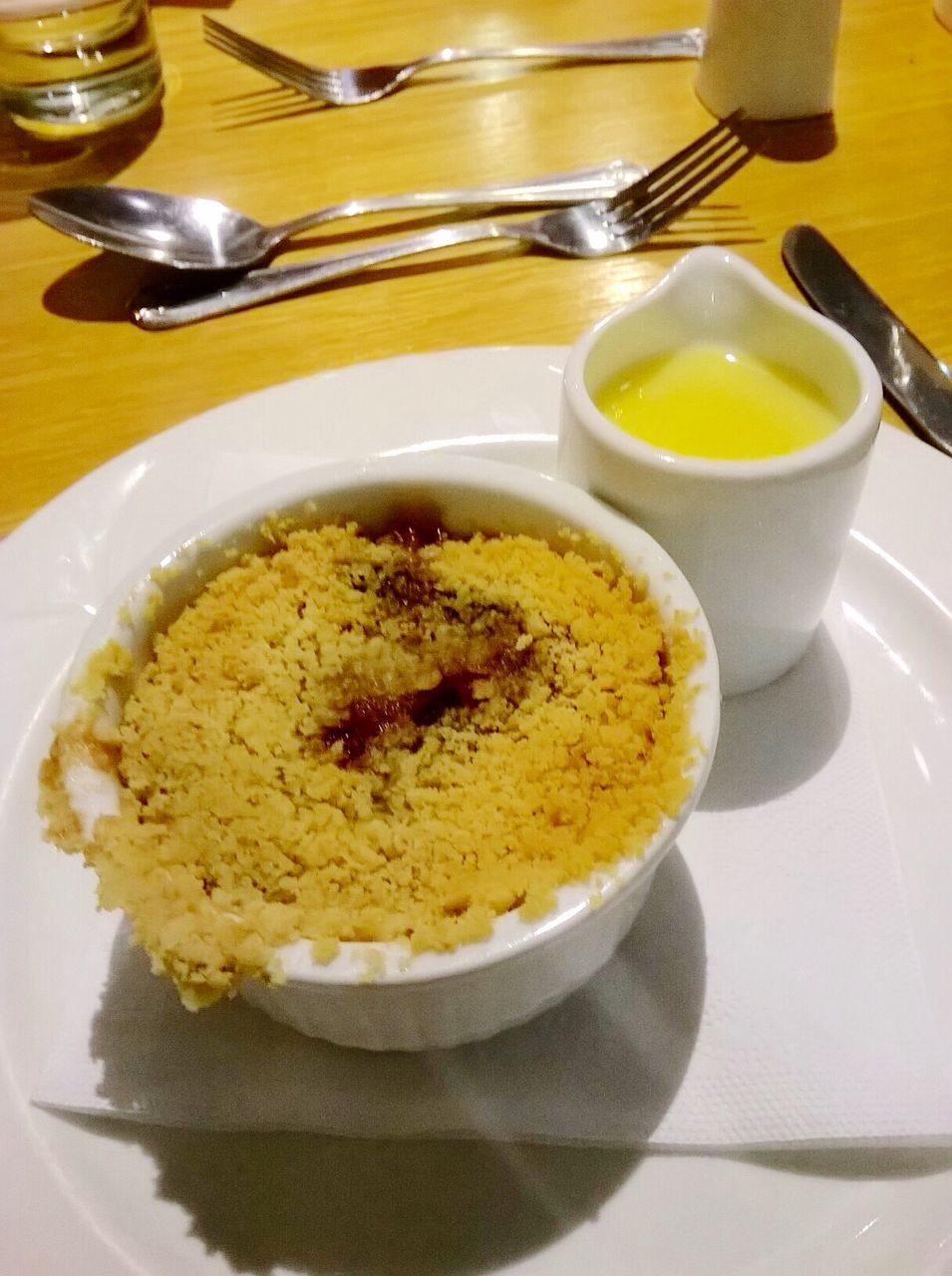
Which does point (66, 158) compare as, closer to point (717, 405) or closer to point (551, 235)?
point (551, 235)

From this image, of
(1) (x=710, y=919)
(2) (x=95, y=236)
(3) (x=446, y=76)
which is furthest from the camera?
(3) (x=446, y=76)

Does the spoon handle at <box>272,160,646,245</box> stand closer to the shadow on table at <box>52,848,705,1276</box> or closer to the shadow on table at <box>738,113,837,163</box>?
the shadow on table at <box>738,113,837,163</box>

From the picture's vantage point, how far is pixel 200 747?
2.17 feet

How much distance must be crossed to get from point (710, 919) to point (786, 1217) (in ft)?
0.64

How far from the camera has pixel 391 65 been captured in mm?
1702

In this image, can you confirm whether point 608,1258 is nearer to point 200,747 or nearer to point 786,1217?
point 786,1217

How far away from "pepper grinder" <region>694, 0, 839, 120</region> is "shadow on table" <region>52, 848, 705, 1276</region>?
4.35 feet

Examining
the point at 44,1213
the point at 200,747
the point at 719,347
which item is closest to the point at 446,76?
the point at 719,347

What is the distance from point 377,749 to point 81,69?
4.57 ft

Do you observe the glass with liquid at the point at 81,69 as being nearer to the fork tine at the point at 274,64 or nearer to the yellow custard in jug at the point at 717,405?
the fork tine at the point at 274,64

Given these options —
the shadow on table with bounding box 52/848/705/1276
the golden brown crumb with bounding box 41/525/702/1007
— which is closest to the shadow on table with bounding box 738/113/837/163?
the golden brown crumb with bounding box 41/525/702/1007

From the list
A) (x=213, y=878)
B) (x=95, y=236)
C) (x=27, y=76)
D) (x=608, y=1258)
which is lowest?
(x=608, y=1258)

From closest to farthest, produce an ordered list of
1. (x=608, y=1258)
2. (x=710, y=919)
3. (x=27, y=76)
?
1. (x=608, y=1258)
2. (x=710, y=919)
3. (x=27, y=76)

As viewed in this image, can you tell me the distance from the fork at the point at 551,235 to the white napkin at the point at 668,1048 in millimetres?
844
